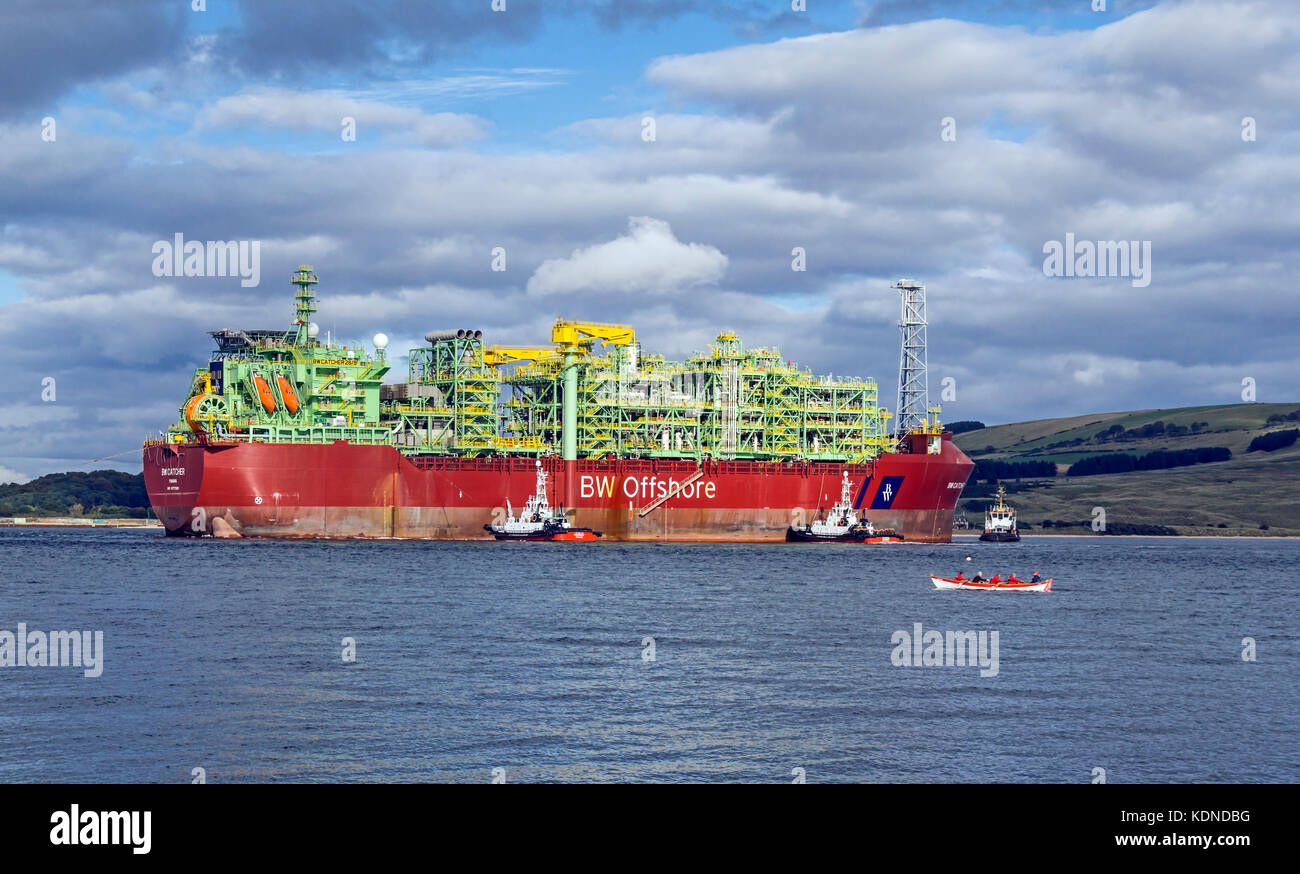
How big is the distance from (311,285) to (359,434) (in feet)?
50.3

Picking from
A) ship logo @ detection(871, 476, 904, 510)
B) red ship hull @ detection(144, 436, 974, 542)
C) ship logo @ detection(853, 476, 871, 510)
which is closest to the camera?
red ship hull @ detection(144, 436, 974, 542)

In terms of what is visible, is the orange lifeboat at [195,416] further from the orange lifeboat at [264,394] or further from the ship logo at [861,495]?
the ship logo at [861,495]

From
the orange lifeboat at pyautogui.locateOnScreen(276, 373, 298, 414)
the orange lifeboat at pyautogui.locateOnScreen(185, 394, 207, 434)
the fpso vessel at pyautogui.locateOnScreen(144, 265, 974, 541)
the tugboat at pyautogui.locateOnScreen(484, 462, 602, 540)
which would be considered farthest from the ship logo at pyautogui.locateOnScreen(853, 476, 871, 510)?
the orange lifeboat at pyautogui.locateOnScreen(185, 394, 207, 434)

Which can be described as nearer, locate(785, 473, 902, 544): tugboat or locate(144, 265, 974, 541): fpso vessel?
locate(144, 265, 974, 541): fpso vessel

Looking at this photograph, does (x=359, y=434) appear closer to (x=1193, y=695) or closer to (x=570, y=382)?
(x=570, y=382)

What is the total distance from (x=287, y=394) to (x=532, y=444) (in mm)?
20714

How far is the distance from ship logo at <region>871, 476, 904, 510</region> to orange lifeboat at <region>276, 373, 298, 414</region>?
51510 millimetres

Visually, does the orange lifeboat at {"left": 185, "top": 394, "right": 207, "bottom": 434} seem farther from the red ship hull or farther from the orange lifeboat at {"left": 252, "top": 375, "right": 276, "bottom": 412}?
the orange lifeboat at {"left": 252, "top": 375, "right": 276, "bottom": 412}

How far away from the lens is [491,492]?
4213 inches

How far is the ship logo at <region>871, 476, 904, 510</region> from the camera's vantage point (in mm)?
120500

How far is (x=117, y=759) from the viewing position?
28172mm

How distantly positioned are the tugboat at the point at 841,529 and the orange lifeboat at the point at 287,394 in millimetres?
43237

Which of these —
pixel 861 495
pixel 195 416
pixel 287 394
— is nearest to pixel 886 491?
pixel 861 495
